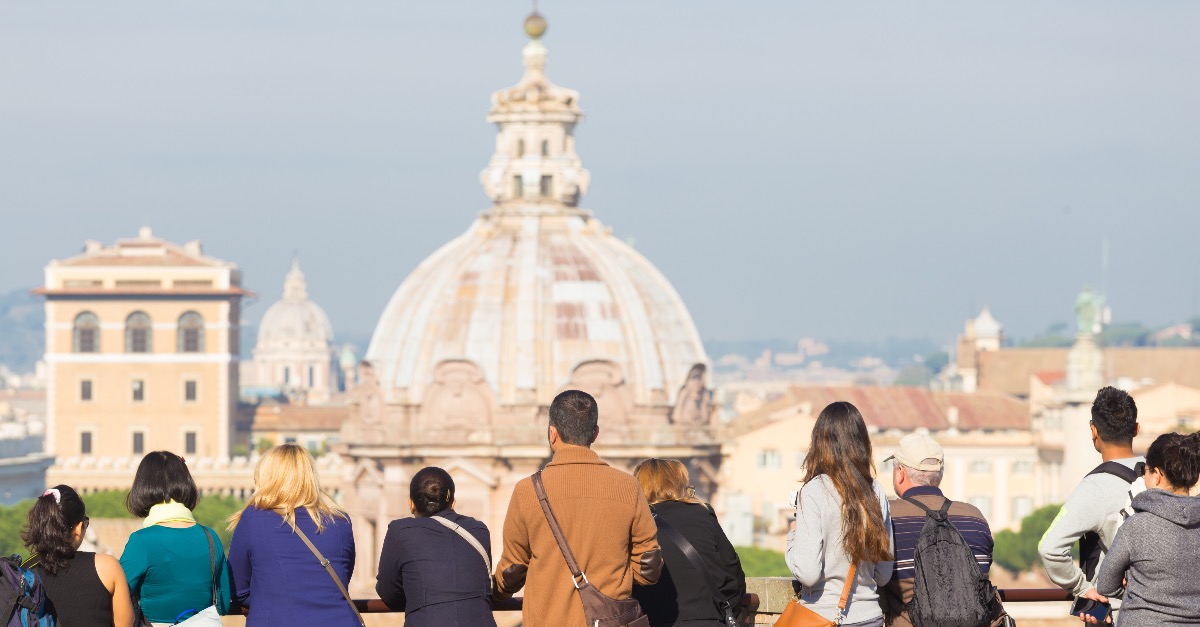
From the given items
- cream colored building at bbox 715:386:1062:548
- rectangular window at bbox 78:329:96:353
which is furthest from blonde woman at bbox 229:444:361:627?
rectangular window at bbox 78:329:96:353

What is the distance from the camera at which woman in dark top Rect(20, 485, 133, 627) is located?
11734 mm

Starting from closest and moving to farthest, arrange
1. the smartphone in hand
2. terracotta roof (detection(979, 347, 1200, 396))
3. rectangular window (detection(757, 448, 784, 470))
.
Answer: the smartphone in hand < rectangular window (detection(757, 448, 784, 470)) < terracotta roof (detection(979, 347, 1200, 396))

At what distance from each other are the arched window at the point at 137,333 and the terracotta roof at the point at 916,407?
31108 millimetres

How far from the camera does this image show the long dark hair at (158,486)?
1207 cm

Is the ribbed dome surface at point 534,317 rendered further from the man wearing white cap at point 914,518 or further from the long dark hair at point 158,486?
the long dark hair at point 158,486

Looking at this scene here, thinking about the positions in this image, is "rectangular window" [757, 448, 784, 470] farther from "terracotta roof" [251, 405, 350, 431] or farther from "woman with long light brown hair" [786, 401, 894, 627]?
"woman with long light brown hair" [786, 401, 894, 627]

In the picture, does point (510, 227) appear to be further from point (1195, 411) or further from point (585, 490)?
point (1195, 411)

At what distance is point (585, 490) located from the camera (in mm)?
12227

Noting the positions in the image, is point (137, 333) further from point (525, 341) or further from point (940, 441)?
point (525, 341)

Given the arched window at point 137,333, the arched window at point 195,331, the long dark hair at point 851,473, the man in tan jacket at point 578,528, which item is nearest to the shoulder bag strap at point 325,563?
the man in tan jacket at point 578,528

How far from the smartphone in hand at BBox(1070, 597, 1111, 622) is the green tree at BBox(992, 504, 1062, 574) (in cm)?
7530

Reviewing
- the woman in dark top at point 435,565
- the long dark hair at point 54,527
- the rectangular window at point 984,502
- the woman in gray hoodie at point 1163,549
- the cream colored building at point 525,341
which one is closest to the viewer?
the long dark hair at point 54,527

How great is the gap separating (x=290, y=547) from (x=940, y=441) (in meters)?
118

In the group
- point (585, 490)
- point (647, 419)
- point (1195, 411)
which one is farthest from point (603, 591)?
point (1195, 411)
